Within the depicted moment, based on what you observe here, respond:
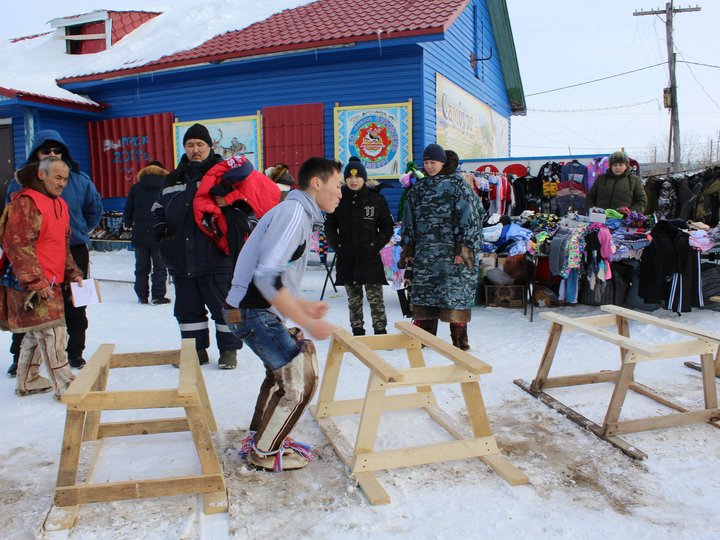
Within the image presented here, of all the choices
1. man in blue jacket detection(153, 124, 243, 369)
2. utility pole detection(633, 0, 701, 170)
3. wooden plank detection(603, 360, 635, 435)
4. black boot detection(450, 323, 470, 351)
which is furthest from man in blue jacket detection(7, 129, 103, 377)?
utility pole detection(633, 0, 701, 170)

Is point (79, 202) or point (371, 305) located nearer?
point (79, 202)

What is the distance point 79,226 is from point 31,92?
358 inches

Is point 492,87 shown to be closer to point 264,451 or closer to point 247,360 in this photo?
point 247,360

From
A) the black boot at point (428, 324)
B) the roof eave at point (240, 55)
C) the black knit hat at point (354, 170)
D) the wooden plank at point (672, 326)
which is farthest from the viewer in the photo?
the roof eave at point (240, 55)

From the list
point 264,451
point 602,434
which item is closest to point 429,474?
point 264,451

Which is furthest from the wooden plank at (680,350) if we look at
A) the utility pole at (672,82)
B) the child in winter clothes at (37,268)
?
the utility pole at (672,82)

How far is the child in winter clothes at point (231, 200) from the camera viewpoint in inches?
182

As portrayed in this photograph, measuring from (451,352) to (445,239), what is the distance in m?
1.84

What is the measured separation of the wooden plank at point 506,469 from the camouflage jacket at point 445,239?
77.3 inches

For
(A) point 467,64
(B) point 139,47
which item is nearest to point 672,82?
(A) point 467,64

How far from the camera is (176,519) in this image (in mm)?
2746

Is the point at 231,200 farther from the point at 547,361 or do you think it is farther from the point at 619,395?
the point at 619,395

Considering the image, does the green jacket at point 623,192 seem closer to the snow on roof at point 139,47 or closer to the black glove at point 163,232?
the black glove at point 163,232

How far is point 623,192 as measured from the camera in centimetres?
756
